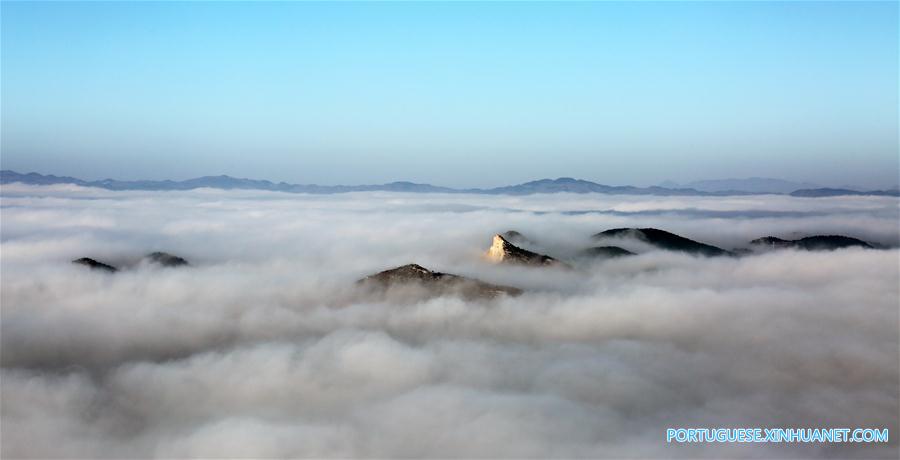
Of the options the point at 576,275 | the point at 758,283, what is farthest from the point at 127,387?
the point at 758,283

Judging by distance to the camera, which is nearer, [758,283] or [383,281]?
[383,281]

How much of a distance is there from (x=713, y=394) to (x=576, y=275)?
76.7 metres

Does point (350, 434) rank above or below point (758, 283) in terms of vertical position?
below

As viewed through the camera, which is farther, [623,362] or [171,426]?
[623,362]

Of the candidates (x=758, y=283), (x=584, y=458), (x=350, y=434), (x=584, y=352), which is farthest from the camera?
(x=758, y=283)

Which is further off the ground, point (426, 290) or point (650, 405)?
point (426, 290)

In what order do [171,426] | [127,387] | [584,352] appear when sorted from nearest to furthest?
[171,426] → [127,387] → [584,352]

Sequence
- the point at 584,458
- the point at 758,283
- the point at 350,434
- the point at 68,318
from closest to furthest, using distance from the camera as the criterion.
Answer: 1. the point at 584,458
2. the point at 350,434
3. the point at 68,318
4. the point at 758,283

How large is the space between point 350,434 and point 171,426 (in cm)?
2876

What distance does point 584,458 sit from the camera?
70.6 metres

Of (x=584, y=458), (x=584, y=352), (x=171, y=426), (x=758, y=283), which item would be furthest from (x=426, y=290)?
(x=758, y=283)

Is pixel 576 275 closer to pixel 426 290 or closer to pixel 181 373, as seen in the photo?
pixel 426 290

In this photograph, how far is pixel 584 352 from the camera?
375 feet

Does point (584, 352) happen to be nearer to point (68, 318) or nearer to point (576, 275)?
point (576, 275)
